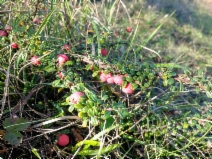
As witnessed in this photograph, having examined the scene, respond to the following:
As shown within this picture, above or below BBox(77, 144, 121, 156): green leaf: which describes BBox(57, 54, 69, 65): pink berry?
above

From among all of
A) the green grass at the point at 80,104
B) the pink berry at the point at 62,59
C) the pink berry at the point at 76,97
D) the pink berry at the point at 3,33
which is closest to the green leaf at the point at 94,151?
the green grass at the point at 80,104

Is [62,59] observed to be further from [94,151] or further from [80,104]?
[94,151]

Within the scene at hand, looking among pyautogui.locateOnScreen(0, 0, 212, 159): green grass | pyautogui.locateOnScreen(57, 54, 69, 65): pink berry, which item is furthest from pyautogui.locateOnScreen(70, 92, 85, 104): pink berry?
pyautogui.locateOnScreen(57, 54, 69, 65): pink berry

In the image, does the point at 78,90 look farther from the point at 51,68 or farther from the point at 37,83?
the point at 37,83

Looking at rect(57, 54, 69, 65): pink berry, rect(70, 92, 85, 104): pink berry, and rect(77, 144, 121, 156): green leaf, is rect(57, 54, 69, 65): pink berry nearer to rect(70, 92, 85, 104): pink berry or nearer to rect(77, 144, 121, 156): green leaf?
rect(70, 92, 85, 104): pink berry

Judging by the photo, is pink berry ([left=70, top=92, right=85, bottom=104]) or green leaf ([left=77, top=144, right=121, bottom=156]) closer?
pink berry ([left=70, top=92, right=85, bottom=104])

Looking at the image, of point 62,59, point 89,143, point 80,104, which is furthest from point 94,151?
point 62,59

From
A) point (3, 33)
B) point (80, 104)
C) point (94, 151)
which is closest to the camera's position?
point (80, 104)
